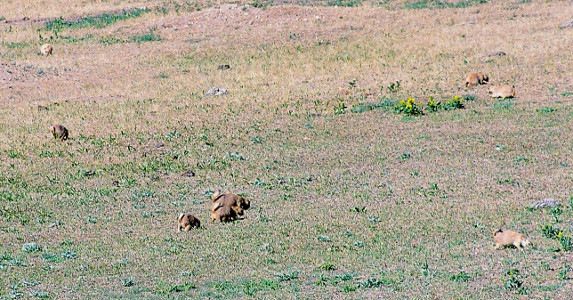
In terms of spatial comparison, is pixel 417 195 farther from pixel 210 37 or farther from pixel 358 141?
pixel 210 37

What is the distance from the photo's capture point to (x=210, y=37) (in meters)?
34.3

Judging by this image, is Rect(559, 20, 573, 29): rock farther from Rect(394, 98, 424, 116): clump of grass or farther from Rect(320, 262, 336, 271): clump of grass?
Rect(320, 262, 336, 271): clump of grass

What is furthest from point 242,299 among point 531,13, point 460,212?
point 531,13

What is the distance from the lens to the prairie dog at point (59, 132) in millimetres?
20672

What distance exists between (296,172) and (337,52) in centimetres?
1358

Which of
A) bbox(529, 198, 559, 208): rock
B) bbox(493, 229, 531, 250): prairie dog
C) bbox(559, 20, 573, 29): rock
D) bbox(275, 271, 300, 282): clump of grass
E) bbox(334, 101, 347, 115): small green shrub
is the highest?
bbox(275, 271, 300, 282): clump of grass

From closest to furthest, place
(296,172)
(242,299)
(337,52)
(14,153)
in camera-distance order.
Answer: (242,299)
(296,172)
(14,153)
(337,52)

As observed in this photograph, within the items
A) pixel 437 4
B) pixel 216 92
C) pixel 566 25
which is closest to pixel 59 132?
pixel 216 92

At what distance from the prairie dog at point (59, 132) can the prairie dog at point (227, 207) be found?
737cm

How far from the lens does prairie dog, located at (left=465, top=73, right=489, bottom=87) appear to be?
24.9 metres

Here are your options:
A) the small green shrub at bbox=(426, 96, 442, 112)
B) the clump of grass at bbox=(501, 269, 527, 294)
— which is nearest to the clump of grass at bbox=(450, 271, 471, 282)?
the clump of grass at bbox=(501, 269, 527, 294)

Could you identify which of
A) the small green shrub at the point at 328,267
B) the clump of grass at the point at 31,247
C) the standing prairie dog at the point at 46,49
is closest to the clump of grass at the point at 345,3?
the standing prairie dog at the point at 46,49

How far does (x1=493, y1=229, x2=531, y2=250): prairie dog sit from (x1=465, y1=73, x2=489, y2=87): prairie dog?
535 inches

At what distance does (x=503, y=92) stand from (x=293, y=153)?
7.75m
